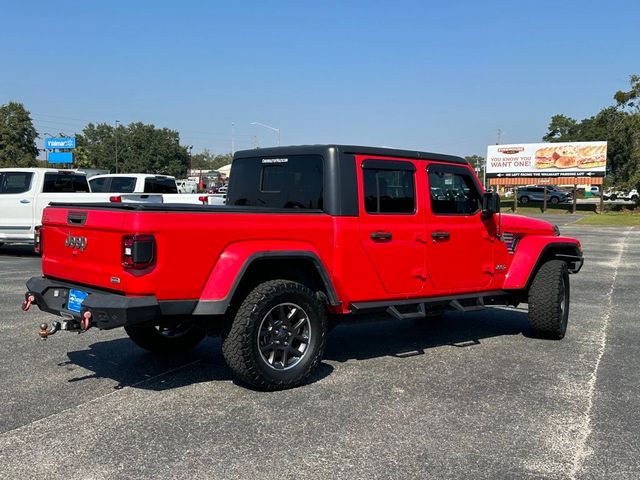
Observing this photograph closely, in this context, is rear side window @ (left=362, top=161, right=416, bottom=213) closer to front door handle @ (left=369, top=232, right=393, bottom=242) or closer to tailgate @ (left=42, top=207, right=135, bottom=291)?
front door handle @ (left=369, top=232, right=393, bottom=242)

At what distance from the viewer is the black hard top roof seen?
5527 millimetres

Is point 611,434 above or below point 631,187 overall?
below

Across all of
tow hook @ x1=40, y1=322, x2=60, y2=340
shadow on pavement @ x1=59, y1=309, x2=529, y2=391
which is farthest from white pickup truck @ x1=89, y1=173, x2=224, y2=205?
tow hook @ x1=40, y1=322, x2=60, y2=340

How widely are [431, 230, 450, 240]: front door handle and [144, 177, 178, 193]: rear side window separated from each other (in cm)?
1271

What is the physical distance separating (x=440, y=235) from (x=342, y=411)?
2.20 metres

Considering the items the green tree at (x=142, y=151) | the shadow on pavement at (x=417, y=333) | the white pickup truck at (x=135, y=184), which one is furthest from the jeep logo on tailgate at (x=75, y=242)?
the green tree at (x=142, y=151)

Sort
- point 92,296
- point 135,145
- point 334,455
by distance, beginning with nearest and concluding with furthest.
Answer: point 334,455 < point 92,296 < point 135,145

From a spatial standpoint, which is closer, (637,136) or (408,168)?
(408,168)

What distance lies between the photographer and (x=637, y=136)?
43.9 m

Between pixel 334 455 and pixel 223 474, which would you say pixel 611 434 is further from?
pixel 223 474

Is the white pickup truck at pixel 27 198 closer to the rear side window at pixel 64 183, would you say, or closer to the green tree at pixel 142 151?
the rear side window at pixel 64 183

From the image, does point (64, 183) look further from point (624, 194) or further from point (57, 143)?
point (57, 143)


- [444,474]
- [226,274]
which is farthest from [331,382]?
[444,474]

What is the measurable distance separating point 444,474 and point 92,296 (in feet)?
8.71
